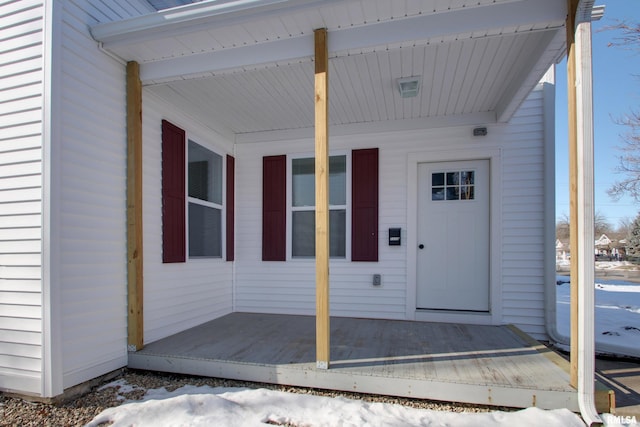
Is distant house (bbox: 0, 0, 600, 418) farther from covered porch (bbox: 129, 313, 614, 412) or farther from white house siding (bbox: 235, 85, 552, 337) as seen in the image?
covered porch (bbox: 129, 313, 614, 412)

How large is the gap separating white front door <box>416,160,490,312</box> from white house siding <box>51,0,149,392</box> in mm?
3375

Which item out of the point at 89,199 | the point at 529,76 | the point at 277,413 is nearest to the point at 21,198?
the point at 89,199

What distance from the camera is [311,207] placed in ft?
15.8

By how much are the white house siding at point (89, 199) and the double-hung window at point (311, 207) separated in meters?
2.28

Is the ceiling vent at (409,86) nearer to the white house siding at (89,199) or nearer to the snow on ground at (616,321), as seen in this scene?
the white house siding at (89,199)

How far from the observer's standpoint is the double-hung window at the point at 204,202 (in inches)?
162

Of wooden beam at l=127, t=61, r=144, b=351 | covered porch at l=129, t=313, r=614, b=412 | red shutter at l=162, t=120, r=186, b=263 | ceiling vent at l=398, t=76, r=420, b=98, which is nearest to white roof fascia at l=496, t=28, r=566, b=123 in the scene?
ceiling vent at l=398, t=76, r=420, b=98

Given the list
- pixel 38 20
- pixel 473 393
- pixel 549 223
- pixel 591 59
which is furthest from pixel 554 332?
pixel 38 20

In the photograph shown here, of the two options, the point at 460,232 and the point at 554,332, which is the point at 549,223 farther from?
the point at 554,332

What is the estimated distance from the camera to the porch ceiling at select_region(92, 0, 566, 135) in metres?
2.45

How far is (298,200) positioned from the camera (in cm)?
487

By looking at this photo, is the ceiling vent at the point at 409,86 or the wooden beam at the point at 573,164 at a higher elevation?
the ceiling vent at the point at 409,86

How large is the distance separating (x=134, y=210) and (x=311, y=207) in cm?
231

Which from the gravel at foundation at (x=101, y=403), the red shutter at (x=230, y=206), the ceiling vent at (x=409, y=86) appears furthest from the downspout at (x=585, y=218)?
the red shutter at (x=230, y=206)
